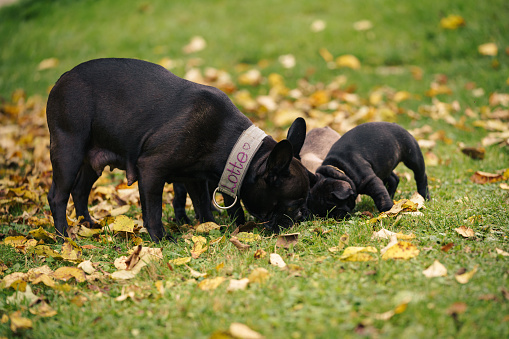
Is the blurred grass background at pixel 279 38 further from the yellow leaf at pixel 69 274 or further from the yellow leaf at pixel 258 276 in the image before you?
the yellow leaf at pixel 69 274

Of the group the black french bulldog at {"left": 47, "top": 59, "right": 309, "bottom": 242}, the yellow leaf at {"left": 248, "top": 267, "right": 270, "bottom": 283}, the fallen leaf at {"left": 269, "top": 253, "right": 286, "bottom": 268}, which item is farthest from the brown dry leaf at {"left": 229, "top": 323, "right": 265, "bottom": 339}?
the black french bulldog at {"left": 47, "top": 59, "right": 309, "bottom": 242}

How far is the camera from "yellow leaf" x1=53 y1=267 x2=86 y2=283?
10.2ft

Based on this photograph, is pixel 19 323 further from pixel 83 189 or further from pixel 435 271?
pixel 435 271

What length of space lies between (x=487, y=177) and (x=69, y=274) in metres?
4.15

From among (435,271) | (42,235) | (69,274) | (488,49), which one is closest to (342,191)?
(435,271)

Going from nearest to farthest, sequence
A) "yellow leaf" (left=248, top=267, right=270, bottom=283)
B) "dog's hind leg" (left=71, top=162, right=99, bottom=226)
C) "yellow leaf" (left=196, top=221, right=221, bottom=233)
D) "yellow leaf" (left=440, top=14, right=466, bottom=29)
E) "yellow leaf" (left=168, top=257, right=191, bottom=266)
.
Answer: "yellow leaf" (left=248, top=267, right=270, bottom=283) → "yellow leaf" (left=168, top=257, right=191, bottom=266) → "yellow leaf" (left=196, top=221, right=221, bottom=233) → "dog's hind leg" (left=71, top=162, right=99, bottom=226) → "yellow leaf" (left=440, top=14, right=466, bottom=29)

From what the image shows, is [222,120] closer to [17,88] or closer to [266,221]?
[266,221]

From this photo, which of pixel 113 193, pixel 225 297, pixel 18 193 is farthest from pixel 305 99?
pixel 225 297

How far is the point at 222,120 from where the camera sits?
12.8ft

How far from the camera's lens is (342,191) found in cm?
398

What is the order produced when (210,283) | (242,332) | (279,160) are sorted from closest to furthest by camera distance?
(242,332)
(210,283)
(279,160)

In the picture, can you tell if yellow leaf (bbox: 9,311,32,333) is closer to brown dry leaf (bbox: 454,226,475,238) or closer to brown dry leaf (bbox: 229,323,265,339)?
brown dry leaf (bbox: 229,323,265,339)

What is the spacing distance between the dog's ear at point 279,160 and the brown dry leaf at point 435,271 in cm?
129

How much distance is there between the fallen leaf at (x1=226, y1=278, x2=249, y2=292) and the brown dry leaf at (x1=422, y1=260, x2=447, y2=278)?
42.1 inches
